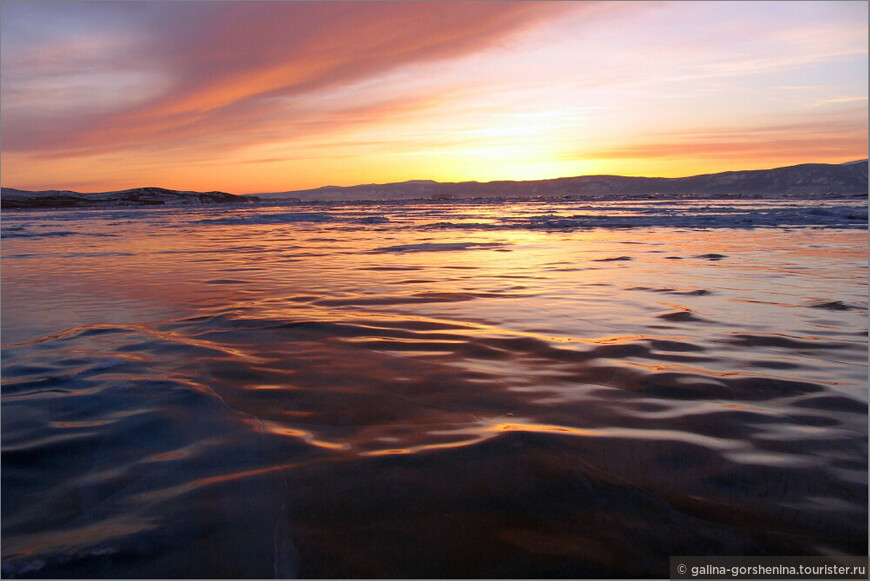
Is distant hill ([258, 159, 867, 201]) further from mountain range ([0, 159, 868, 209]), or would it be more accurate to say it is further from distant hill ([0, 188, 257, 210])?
distant hill ([0, 188, 257, 210])

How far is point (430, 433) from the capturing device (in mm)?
2369

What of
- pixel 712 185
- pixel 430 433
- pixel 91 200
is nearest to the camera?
pixel 430 433

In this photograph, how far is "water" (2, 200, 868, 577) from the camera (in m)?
1.66

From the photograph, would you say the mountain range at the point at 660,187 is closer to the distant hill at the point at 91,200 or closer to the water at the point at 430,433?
the distant hill at the point at 91,200

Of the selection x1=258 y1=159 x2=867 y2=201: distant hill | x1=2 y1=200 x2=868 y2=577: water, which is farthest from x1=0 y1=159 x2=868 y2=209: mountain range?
x1=2 y1=200 x2=868 y2=577: water

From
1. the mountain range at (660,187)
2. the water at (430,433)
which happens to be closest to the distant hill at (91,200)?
the mountain range at (660,187)

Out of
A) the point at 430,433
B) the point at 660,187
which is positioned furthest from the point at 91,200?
the point at 660,187

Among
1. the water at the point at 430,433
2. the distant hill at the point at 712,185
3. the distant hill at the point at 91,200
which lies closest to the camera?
the water at the point at 430,433

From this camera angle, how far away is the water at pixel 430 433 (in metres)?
1.66

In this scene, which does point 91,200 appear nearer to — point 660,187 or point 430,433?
point 430,433

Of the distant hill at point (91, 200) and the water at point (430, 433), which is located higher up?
the distant hill at point (91, 200)

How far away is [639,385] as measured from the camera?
2930 millimetres

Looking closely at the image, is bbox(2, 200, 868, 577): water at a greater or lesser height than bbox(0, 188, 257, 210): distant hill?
lesser

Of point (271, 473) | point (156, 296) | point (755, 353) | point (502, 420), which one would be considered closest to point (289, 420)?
point (271, 473)
